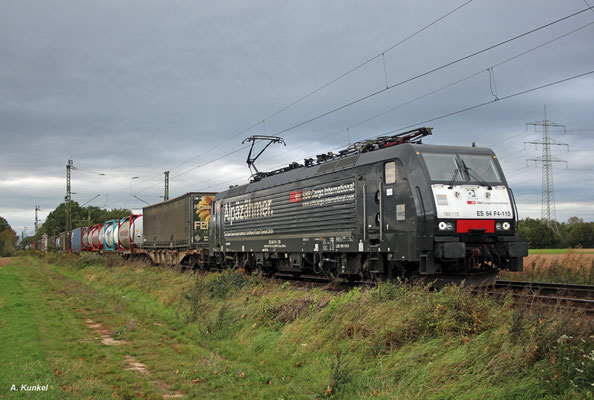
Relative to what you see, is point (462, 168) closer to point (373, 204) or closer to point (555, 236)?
point (373, 204)

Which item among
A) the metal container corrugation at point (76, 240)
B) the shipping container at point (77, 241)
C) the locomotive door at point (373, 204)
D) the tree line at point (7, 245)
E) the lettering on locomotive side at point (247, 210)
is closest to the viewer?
the locomotive door at point (373, 204)

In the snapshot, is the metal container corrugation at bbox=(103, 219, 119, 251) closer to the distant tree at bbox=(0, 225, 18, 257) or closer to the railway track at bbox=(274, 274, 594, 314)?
the railway track at bbox=(274, 274, 594, 314)

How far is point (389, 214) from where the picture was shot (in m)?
11.7

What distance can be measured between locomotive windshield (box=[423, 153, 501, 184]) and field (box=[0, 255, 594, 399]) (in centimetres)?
368

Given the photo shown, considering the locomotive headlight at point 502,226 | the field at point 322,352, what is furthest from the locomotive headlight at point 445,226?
the field at point 322,352

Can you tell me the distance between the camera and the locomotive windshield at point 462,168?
37.0ft

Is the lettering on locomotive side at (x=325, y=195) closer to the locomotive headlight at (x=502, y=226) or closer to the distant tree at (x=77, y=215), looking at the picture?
the locomotive headlight at (x=502, y=226)

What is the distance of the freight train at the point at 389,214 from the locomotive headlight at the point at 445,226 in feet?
0.07

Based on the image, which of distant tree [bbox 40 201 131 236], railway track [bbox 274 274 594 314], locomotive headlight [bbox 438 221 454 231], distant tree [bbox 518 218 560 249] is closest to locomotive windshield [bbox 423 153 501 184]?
locomotive headlight [bbox 438 221 454 231]

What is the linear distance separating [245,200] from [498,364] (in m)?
15.4

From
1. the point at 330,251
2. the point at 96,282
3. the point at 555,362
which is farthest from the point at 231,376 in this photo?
the point at 96,282

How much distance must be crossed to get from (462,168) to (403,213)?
1924 mm

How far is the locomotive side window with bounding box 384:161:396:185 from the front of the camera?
1176cm

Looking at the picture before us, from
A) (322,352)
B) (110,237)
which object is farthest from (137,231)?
(322,352)
